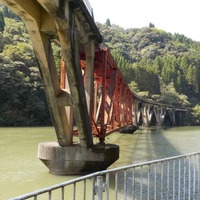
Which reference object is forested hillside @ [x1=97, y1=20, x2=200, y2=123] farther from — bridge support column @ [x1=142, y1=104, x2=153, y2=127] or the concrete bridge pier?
the concrete bridge pier

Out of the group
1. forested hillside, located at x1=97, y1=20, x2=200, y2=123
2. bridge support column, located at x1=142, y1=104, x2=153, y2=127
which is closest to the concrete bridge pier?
bridge support column, located at x1=142, y1=104, x2=153, y2=127

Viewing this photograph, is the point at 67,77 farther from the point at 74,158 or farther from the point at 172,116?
the point at 172,116

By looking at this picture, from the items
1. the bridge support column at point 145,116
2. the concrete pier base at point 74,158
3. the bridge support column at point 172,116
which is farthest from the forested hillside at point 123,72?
the concrete pier base at point 74,158

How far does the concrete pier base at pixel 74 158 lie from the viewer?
11.5 metres

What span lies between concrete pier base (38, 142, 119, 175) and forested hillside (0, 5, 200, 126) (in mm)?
38190

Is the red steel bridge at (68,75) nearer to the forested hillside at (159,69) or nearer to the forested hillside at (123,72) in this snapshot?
the forested hillside at (123,72)

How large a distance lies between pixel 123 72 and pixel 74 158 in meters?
73.0

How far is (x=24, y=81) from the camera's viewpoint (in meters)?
52.4

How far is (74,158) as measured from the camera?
1151 cm

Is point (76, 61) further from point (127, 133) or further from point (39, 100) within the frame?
point (39, 100)

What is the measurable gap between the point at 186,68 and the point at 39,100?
67150mm

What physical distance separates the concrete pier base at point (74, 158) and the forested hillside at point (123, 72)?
38.2 m

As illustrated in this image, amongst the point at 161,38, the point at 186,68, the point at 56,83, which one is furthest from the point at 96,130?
the point at 161,38

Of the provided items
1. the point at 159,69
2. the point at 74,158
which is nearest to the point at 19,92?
the point at 74,158
